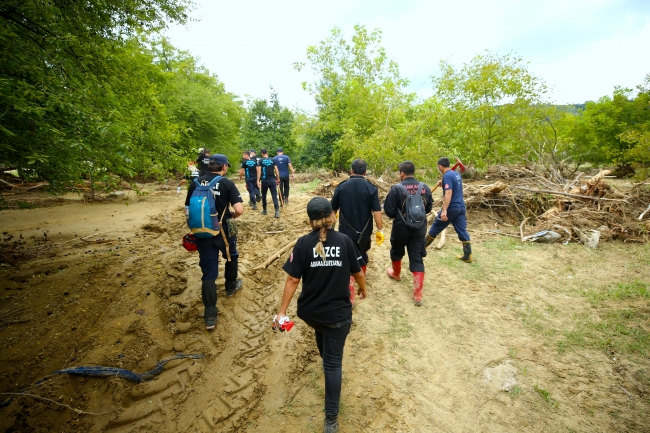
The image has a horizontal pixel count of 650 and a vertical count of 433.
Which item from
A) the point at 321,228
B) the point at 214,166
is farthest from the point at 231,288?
the point at 321,228

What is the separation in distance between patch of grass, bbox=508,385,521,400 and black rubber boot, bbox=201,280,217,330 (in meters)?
3.70

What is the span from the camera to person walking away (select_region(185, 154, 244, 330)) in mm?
3971

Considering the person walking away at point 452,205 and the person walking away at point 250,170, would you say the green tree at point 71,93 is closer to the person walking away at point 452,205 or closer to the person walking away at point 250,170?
the person walking away at point 250,170

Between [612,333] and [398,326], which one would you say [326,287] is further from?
[612,333]

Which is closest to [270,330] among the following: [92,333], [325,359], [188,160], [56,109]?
[325,359]

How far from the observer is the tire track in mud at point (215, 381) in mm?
2742

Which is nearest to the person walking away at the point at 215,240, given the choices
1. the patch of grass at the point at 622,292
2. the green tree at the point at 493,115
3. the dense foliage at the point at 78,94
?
the dense foliage at the point at 78,94

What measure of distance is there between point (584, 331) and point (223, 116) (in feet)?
75.6

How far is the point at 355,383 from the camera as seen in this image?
3.08m

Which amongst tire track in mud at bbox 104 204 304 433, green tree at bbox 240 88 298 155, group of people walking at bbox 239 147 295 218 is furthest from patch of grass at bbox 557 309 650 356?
green tree at bbox 240 88 298 155

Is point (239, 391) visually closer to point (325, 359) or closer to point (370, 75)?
point (325, 359)

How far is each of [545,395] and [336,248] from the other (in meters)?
2.73

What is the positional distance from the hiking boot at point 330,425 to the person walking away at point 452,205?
409 centimetres

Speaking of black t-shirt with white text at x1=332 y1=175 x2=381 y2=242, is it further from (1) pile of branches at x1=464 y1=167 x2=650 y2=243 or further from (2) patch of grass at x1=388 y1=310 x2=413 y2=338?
(1) pile of branches at x1=464 y1=167 x2=650 y2=243
